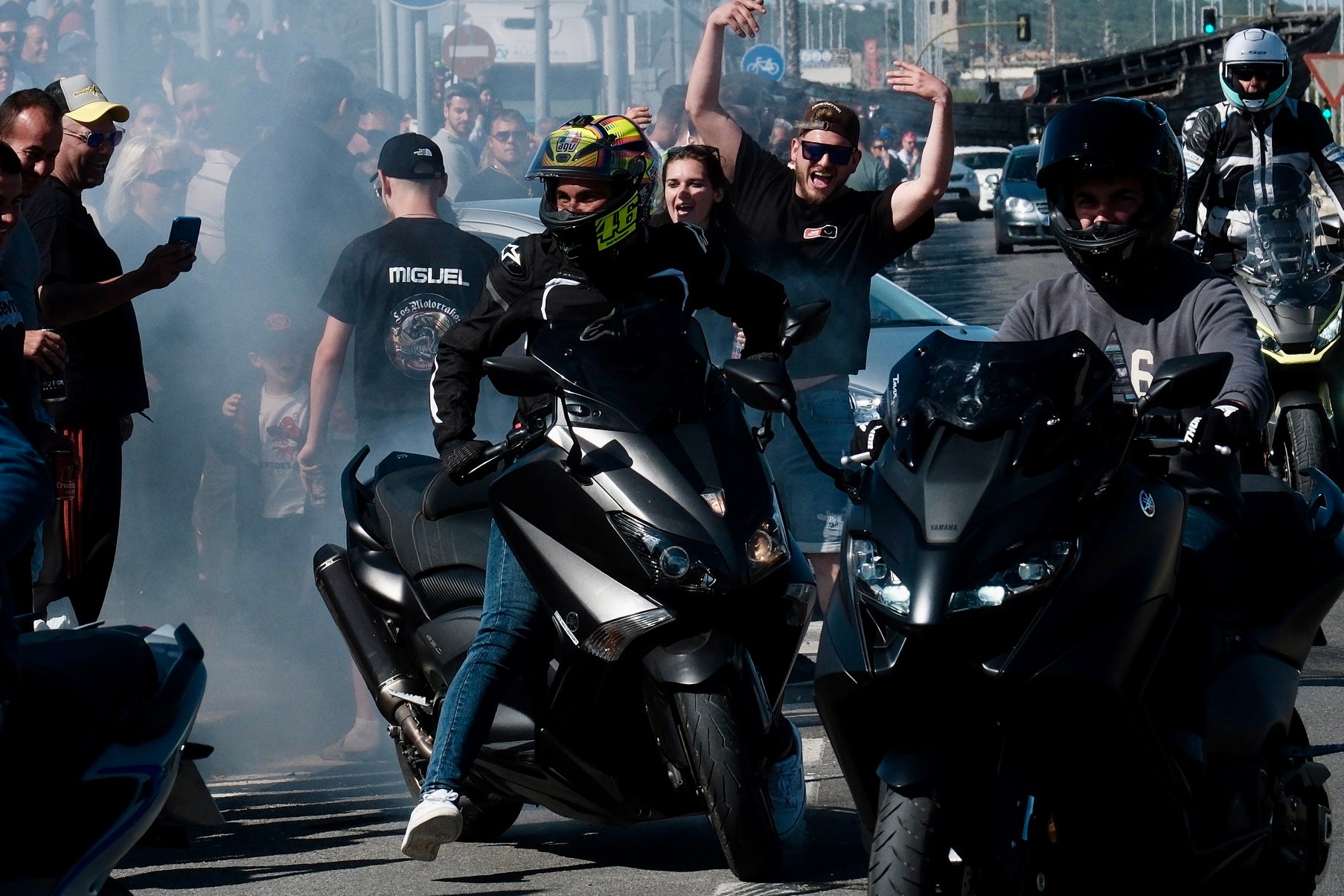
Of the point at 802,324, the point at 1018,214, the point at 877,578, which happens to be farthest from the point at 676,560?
the point at 1018,214

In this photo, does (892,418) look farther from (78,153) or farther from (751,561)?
(78,153)

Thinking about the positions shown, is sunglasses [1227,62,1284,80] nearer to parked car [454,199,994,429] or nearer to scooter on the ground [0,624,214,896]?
parked car [454,199,994,429]

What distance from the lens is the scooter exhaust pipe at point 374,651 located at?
4711mm

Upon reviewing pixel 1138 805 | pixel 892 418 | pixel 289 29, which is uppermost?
pixel 289 29

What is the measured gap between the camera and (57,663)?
310cm

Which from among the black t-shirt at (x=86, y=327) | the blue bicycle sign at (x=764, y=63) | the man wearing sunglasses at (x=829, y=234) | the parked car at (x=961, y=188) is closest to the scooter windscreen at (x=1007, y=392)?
the man wearing sunglasses at (x=829, y=234)

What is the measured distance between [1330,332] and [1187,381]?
553cm

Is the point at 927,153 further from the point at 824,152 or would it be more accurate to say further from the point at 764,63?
the point at 764,63

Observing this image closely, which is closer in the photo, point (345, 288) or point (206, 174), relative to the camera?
point (345, 288)

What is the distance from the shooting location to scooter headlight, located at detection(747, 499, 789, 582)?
399 cm

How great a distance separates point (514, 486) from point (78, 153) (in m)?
2.56

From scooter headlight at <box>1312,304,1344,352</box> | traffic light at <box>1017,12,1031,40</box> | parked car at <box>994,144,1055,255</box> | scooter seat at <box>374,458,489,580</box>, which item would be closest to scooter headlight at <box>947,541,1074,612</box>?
scooter seat at <box>374,458,489,580</box>

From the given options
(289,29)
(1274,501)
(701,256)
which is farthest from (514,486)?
(289,29)

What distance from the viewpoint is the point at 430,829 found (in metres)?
4.00
